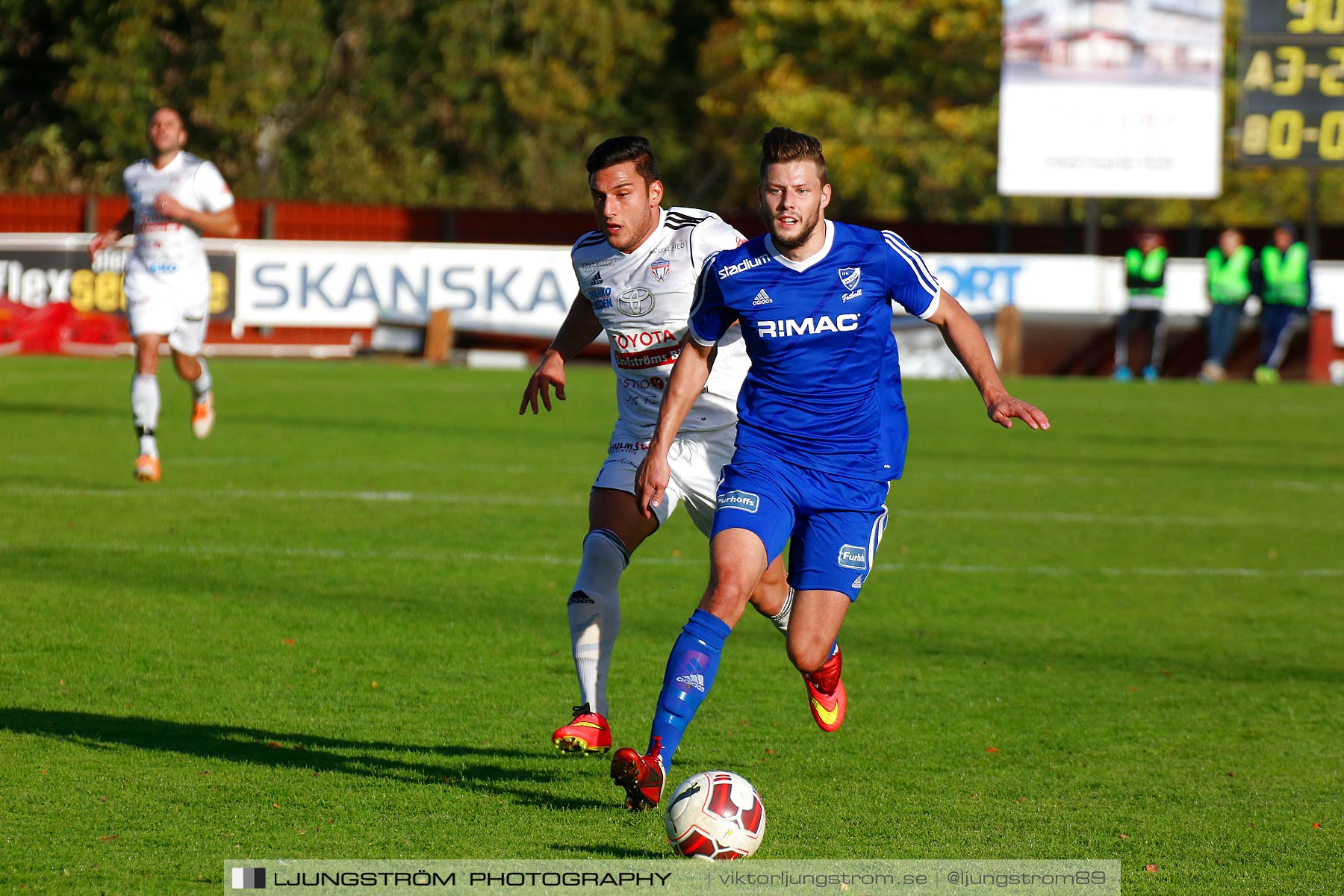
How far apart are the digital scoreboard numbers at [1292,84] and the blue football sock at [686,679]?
21.5m

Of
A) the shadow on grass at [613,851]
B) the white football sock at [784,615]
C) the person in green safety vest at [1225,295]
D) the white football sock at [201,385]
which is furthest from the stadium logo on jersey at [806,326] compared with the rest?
the person in green safety vest at [1225,295]

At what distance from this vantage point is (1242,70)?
24203mm

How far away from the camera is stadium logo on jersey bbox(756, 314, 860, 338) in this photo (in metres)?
5.11

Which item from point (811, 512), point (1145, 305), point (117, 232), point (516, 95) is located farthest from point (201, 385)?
point (516, 95)

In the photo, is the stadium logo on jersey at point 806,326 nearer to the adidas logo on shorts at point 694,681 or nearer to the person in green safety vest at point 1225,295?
the adidas logo on shorts at point 694,681

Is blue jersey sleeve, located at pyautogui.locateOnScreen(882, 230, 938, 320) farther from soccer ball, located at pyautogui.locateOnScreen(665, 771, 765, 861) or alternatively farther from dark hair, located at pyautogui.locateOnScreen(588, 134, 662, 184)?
soccer ball, located at pyautogui.locateOnScreen(665, 771, 765, 861)

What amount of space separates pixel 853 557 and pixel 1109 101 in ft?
74.7

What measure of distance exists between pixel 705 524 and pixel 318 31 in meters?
35.2

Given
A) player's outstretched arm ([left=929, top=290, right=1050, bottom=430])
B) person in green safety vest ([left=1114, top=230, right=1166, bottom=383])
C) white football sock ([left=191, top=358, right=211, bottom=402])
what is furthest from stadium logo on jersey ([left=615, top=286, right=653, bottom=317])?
person in green safety vest ([left=1114, top=230, right=1166, bottom=383])

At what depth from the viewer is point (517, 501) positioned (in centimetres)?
1140

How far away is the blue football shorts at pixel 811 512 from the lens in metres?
5.07

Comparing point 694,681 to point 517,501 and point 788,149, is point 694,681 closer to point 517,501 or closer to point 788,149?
point 788,149

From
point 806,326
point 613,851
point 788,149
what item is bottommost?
point 613,851

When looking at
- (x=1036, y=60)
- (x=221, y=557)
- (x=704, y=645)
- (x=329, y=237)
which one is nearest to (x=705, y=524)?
(x=704, y=645)
